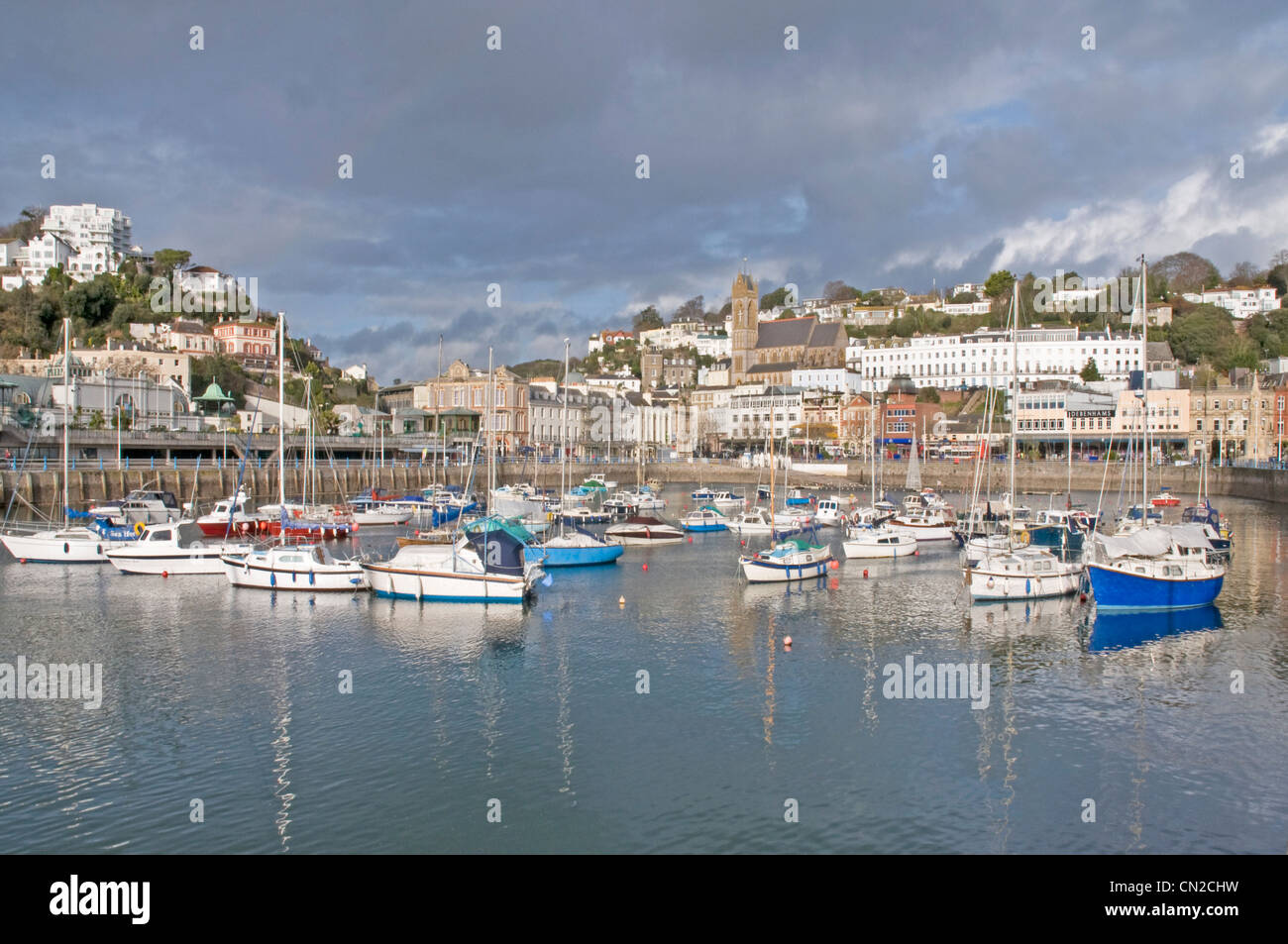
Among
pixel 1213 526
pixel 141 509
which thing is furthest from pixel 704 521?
pixel 141 509

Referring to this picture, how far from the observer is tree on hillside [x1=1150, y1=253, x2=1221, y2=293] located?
179000 mm

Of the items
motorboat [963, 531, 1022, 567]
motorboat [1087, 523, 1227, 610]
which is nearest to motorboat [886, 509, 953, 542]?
motorboat [963, 531, 1022, 567]

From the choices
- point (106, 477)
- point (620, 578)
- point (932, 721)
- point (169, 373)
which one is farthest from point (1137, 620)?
point (169, 373)

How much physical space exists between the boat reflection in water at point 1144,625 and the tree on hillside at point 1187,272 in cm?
16973

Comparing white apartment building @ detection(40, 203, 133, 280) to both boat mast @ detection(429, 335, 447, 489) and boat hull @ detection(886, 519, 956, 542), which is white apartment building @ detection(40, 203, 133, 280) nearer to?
boat mast @ detection(429, 335, 447, 489)

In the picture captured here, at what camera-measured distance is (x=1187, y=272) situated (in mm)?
183875

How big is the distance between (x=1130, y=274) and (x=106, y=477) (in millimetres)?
173585

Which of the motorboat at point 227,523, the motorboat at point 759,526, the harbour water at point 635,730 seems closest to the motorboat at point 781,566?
the harbour water at point 635,730

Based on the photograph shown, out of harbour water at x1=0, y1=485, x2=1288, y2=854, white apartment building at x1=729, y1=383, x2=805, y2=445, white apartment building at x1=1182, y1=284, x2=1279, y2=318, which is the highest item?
white apartment building at x1=1182, y1=284, x2=1279, y2=318

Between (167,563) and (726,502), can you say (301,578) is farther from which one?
(726,502)

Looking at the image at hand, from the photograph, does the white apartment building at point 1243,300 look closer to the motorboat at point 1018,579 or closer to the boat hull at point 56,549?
the motorboat at point 1018,579

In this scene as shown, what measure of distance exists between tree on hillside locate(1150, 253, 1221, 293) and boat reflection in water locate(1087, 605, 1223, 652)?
16973 centimetres

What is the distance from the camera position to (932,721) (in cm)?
2077

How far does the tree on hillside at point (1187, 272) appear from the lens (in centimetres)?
17900
